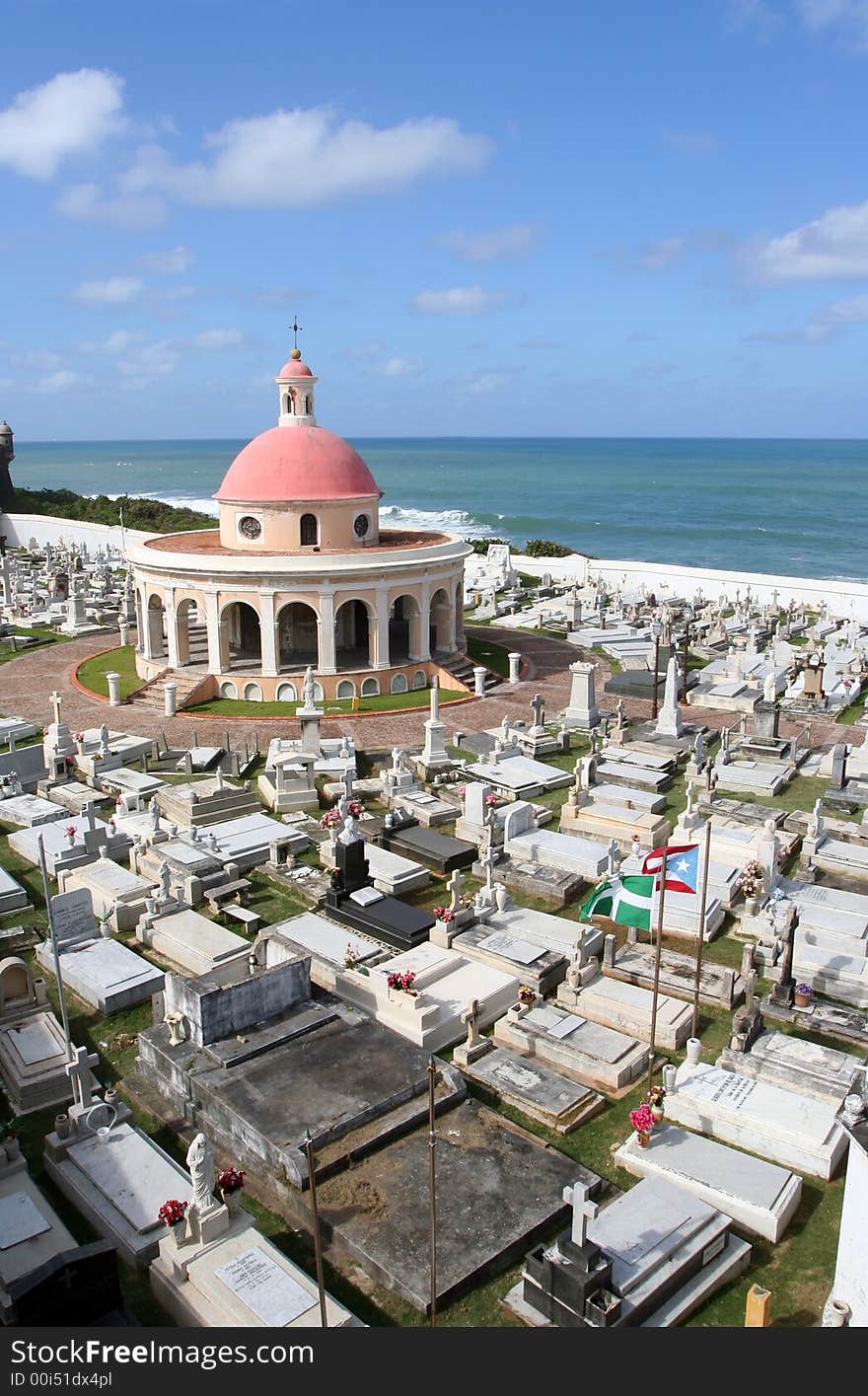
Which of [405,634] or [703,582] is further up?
[703,582]

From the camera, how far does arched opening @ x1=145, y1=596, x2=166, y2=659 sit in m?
31.6

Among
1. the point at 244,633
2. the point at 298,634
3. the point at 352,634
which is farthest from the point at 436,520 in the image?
the point at 298,634

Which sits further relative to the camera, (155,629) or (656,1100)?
(155,629)

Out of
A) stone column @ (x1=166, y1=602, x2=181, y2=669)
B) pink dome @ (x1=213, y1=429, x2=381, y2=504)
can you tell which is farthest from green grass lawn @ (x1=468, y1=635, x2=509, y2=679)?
stone column @ (x1=166, y1=602, x2=181, y2=669)

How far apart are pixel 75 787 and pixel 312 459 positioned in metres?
14.1

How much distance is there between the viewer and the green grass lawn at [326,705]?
2752 cm

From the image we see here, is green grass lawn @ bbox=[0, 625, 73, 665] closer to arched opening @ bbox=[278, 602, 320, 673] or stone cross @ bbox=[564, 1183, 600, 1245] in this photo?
arched opening @ bbox=[278, 602, 320, 673]

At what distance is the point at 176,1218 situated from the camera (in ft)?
28.1

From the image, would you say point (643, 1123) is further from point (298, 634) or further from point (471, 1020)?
point (298, 634)

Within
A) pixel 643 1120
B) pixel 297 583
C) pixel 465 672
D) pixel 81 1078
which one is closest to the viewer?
pixel 643 1120

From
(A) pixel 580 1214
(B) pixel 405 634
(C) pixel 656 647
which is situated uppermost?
(C) pixel 656 647

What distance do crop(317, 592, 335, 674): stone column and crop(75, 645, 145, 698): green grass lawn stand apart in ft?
18.4

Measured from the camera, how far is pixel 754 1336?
229 inches

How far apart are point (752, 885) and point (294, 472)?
20773mm
